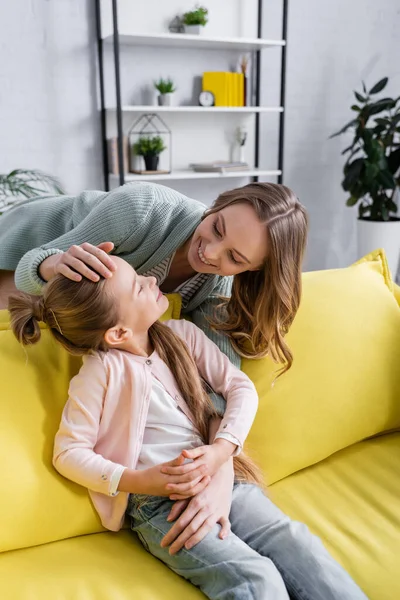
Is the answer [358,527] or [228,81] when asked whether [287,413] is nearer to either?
[358,527]

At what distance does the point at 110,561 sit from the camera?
1.13m

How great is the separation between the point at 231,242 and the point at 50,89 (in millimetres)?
2250

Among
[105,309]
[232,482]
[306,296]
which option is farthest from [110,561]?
[306,296]

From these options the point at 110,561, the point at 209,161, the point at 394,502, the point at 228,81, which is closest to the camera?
the point at 110,561

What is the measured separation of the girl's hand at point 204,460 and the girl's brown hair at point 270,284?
274 millimetres

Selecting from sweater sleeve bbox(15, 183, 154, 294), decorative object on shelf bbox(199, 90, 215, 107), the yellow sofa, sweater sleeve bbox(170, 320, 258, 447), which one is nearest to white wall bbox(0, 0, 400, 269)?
decorative object on shelf bbox(199, 90, 215, 107)

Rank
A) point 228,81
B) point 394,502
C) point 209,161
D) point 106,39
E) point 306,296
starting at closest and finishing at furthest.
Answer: point 394,502 < point 306,296 < point 106,39 < point 228,81 < point 209,161

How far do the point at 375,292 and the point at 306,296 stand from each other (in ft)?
0.71

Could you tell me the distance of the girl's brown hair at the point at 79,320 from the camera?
119 cm

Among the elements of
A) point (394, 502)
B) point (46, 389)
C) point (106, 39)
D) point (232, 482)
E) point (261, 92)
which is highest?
point (106, 39)

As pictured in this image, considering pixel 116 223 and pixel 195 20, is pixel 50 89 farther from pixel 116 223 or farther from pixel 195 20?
pixel 116 223

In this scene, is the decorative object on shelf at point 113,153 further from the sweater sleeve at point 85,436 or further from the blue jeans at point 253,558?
the blue jeans at point 253,558

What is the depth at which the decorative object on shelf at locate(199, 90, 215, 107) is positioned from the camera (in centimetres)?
347

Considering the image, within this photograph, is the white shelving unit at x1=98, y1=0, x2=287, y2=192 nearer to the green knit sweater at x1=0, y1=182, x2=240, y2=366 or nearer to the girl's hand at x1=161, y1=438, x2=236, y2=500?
the green knit sweater at x1=0, y1=182, x2=240, y2=366
